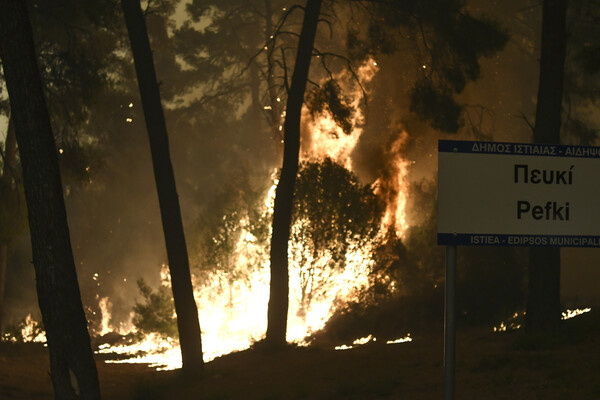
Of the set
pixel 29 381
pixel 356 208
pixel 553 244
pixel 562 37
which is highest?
Result: pixel 562 37

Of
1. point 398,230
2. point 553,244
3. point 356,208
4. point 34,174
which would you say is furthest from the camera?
point 398,230

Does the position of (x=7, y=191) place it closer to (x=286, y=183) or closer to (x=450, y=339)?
(x=286, y=183)

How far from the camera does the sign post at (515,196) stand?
5176mm

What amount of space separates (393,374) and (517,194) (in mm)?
8022

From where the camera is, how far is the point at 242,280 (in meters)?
26.6

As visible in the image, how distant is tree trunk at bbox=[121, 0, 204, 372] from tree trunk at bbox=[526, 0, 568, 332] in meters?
6.86

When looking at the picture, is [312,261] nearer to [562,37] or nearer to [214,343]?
[214,343]

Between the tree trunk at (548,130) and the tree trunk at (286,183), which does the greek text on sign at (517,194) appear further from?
the tree trunk at (286,183)

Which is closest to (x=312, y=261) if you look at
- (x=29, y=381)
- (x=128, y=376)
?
(x=128, y=376)

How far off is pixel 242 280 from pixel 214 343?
11.1ft

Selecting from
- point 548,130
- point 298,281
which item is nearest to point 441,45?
point 548,130

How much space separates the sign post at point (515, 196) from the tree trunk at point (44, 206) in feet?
22.2

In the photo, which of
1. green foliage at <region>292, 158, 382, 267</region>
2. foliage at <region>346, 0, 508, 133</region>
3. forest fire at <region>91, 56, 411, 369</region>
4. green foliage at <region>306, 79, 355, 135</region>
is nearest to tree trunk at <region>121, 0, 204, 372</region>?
green foliage at <region>306, 79, 355, 135</region>

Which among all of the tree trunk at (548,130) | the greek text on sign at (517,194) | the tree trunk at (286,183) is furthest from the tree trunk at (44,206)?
the tree trunk at (286,183)
